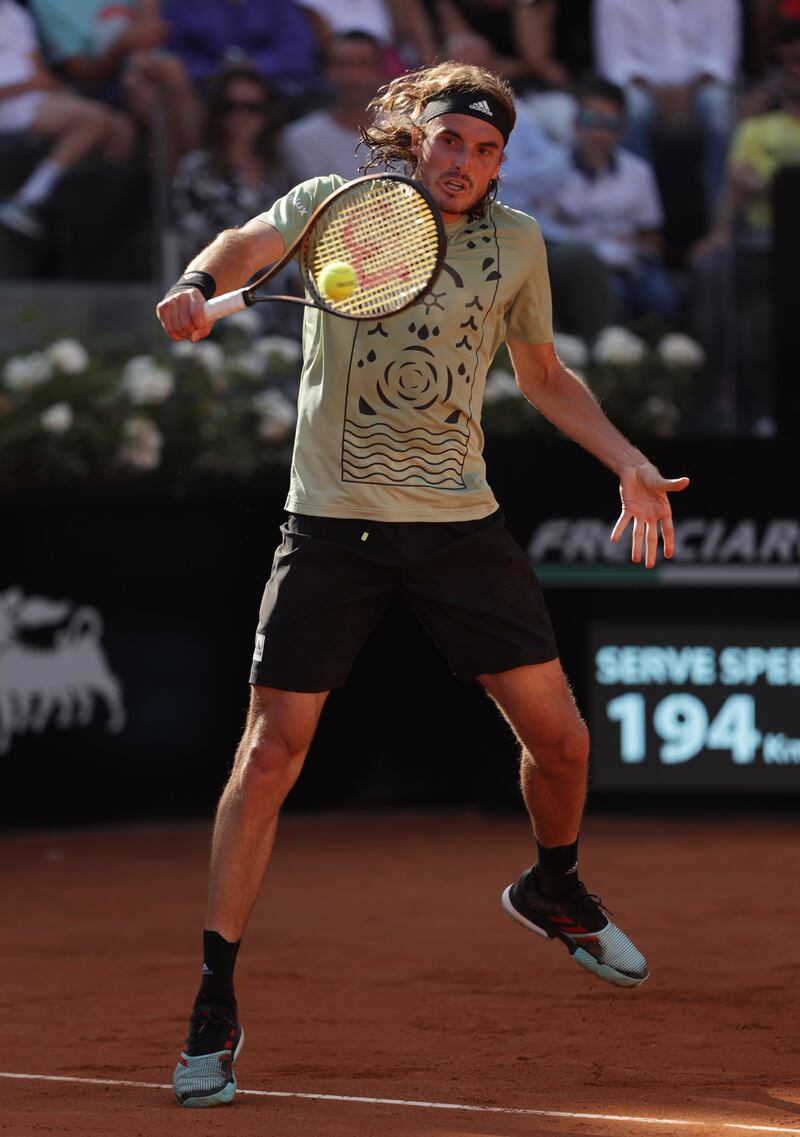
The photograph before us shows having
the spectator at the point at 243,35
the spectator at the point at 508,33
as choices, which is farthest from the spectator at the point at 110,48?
the spectator at the point at 508,33

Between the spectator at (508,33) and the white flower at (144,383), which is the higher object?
the spectator at (508,33)

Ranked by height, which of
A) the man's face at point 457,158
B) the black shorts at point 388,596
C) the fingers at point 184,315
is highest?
the man's face at point 457,158

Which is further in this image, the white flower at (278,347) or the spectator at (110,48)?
the spectator at (110,48)

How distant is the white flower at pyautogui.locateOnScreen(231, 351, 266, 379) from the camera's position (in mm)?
7871

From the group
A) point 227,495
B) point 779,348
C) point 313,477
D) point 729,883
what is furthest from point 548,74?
point 313,477

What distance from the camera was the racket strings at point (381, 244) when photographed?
332 cm

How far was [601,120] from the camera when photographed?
8508 millimetres

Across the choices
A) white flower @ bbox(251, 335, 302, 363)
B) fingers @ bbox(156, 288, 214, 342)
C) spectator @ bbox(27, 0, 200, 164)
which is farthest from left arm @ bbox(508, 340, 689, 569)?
spectator @ bbox(27, 0, 200, 164)

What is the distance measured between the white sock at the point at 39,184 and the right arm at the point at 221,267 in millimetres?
4851

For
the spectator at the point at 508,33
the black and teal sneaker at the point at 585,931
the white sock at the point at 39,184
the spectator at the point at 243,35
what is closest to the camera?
the black and teal sneaker at the point at 585,931

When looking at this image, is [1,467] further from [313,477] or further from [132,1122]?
[132,1122]

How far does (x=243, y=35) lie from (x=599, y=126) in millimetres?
1971

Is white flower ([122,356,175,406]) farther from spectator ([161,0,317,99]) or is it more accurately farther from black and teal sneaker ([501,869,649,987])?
black and teal sneaker ([501,869,649,987])

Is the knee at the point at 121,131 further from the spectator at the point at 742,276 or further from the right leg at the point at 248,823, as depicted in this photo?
the right leg at the point at 248,823
